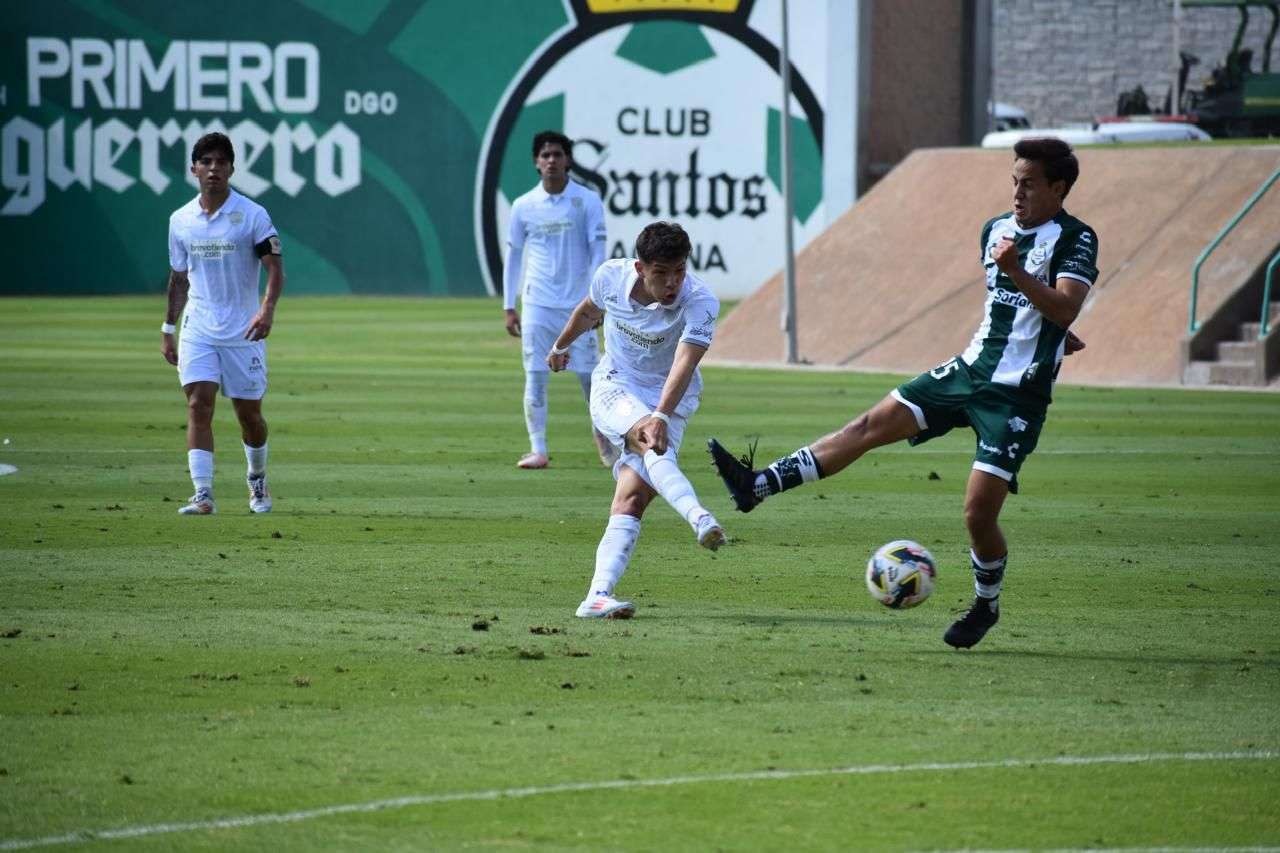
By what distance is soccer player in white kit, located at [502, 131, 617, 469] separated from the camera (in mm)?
16594

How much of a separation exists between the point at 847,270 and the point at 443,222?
49.2 ft

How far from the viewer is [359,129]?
4500 cm

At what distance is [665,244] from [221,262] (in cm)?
475

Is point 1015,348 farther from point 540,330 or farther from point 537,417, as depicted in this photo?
point 540,330

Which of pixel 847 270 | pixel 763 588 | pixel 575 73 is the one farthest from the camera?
pixel 575 73

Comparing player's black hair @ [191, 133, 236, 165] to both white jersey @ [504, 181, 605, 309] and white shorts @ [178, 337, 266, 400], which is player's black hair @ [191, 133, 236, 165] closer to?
white shorts @ [178, 337, 266, 400]

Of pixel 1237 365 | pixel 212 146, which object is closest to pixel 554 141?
pixel 212 146

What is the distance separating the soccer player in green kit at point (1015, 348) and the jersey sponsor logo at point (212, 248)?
5.46 m

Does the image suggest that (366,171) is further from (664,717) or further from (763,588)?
(664,717)

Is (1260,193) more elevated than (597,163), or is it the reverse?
(1260,193)

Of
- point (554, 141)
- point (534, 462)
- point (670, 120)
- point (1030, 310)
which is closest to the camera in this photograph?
point (1030, 310)

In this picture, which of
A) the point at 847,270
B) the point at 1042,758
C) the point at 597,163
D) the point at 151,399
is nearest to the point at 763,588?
the point at 1042,758

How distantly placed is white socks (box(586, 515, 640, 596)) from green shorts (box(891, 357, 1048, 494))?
1.31 metres

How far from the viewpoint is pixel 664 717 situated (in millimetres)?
7223
